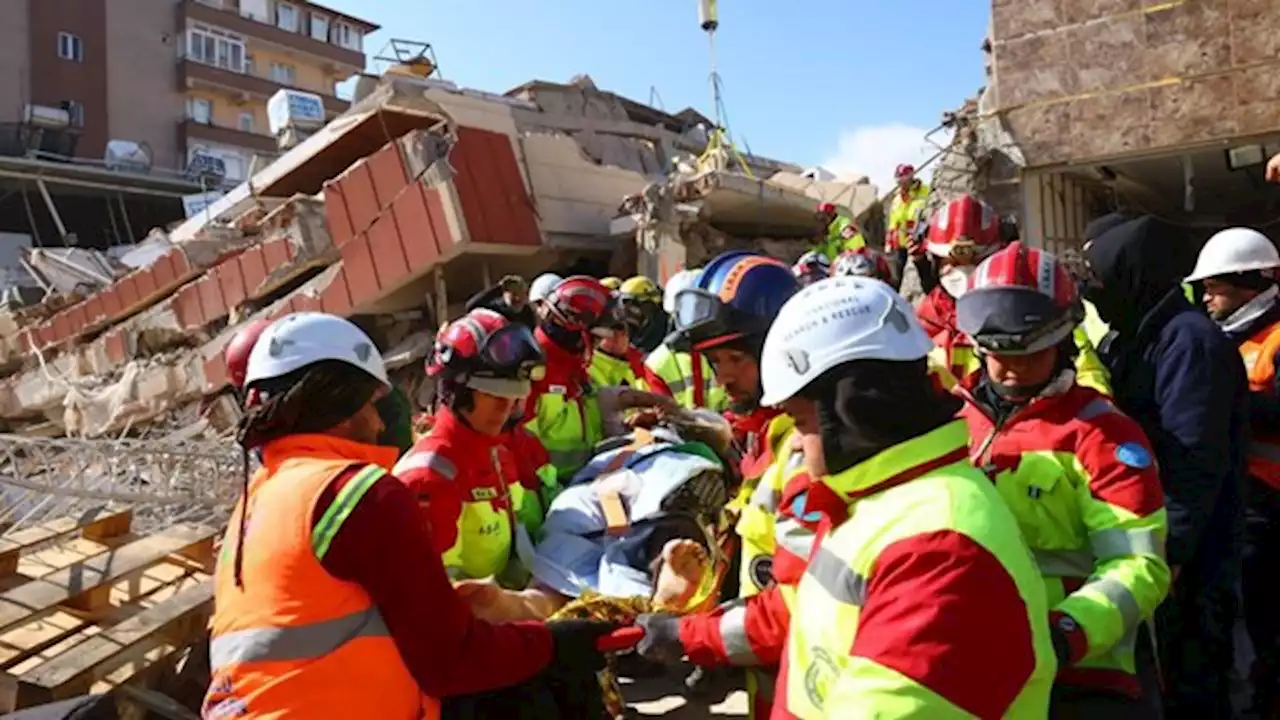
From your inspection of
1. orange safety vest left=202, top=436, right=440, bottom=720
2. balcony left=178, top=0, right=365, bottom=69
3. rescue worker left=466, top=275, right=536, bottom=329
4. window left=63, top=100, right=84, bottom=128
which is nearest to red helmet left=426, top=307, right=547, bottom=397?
orange safety vest left=202, top=436, right=440, bottom=720

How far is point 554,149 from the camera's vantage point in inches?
434

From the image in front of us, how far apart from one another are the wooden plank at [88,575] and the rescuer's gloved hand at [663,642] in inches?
111

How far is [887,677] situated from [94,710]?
2.23 metres

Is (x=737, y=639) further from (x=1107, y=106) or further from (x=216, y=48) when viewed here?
(x=216, y=48)

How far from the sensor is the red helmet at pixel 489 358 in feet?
11.5

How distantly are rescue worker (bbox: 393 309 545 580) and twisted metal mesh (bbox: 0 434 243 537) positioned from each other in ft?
8.17

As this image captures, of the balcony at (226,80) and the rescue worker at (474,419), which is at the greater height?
the balcony at (226,80)

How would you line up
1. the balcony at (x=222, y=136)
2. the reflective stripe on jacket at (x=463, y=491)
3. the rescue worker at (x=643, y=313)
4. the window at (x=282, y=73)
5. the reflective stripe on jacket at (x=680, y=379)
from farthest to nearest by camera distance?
the window at (x=282, y=73), the balcony at (x=222, y=136), the rescue worker at (x=643, y=313), the reflective stripe on jacket at (x=680, y=379), the reflective stripe on jacket at (x=463, y=491)

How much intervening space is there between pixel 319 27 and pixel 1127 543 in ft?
159

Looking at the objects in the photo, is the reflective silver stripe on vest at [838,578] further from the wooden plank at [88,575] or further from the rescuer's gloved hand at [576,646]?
the wooden plank at [88,575]

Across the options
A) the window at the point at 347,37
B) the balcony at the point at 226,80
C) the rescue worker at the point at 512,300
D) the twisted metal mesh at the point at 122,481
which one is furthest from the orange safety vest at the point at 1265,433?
the window at the point at 347,37

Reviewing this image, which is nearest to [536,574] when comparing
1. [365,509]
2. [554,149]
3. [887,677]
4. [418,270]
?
[365,509]

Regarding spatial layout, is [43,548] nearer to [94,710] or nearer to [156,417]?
[94,710]

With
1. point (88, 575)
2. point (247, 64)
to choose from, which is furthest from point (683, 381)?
point (247, 64)
